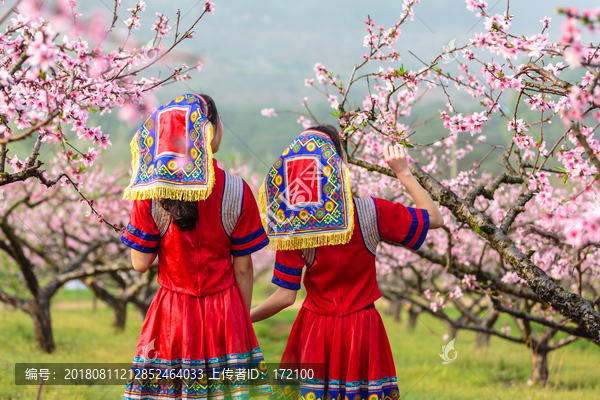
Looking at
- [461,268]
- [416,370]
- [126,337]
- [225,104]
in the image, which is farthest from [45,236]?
[225,104]

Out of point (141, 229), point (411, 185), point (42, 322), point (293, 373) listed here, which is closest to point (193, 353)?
point (293, 373)

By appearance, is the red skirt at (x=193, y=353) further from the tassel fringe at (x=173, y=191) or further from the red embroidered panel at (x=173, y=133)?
the red embroidered panel at (x=173, y=133)

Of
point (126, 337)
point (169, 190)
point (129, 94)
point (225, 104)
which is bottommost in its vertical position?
point (126, 337)

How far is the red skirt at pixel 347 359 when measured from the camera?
2297mm

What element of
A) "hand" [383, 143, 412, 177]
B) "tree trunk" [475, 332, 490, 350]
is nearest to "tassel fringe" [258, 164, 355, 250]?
"hand" [383, 143, 412, 177]

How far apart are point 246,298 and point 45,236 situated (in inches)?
359

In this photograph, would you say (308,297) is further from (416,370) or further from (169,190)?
(416,370)

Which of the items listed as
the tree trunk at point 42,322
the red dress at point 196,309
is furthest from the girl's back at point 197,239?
the tree trunk at point 42,322

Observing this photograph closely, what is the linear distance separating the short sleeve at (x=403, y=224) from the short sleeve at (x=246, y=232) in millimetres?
635

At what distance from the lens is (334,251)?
238 cm

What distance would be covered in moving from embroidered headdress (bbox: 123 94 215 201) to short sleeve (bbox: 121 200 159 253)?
0.15m

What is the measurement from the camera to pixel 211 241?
89.4 inches

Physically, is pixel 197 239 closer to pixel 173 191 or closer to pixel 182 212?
pixel 182 212

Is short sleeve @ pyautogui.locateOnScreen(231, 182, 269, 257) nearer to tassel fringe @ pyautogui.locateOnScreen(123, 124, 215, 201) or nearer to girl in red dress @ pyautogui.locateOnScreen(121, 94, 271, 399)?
girl in red dress @ pyautogui.locateOnScreen(121, 94, 271, 399)
